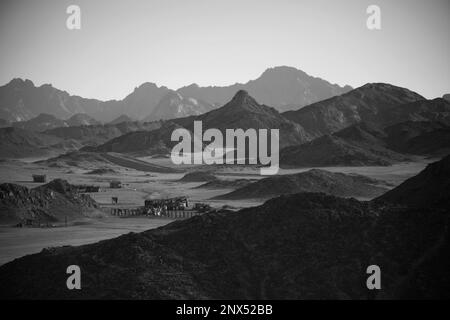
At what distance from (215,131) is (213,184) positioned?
71.5 meters

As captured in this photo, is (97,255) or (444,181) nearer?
(97,255)

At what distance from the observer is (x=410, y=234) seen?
24781mm

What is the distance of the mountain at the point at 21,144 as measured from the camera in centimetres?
15000

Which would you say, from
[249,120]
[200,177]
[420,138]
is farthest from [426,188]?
[249,120]

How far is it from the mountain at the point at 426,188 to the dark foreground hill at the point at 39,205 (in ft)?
82.4

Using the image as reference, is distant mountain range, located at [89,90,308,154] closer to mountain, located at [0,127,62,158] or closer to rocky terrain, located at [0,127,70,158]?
rocky terrain, located at [0,127,70,158]

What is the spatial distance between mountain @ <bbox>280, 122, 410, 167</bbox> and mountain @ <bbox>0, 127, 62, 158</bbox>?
249 ft

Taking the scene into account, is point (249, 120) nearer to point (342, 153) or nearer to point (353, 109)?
point (353, 109)

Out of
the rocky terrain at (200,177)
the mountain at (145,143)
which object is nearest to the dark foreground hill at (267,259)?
the rocky terrain at (200,177)

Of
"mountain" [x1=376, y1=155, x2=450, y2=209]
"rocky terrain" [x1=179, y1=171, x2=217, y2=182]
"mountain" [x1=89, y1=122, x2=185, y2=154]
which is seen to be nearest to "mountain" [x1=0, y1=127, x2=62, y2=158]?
"mountain" [x1=89, y1=122, x2=185, y2=154]

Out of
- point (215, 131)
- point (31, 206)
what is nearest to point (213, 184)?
point (31, 206)
